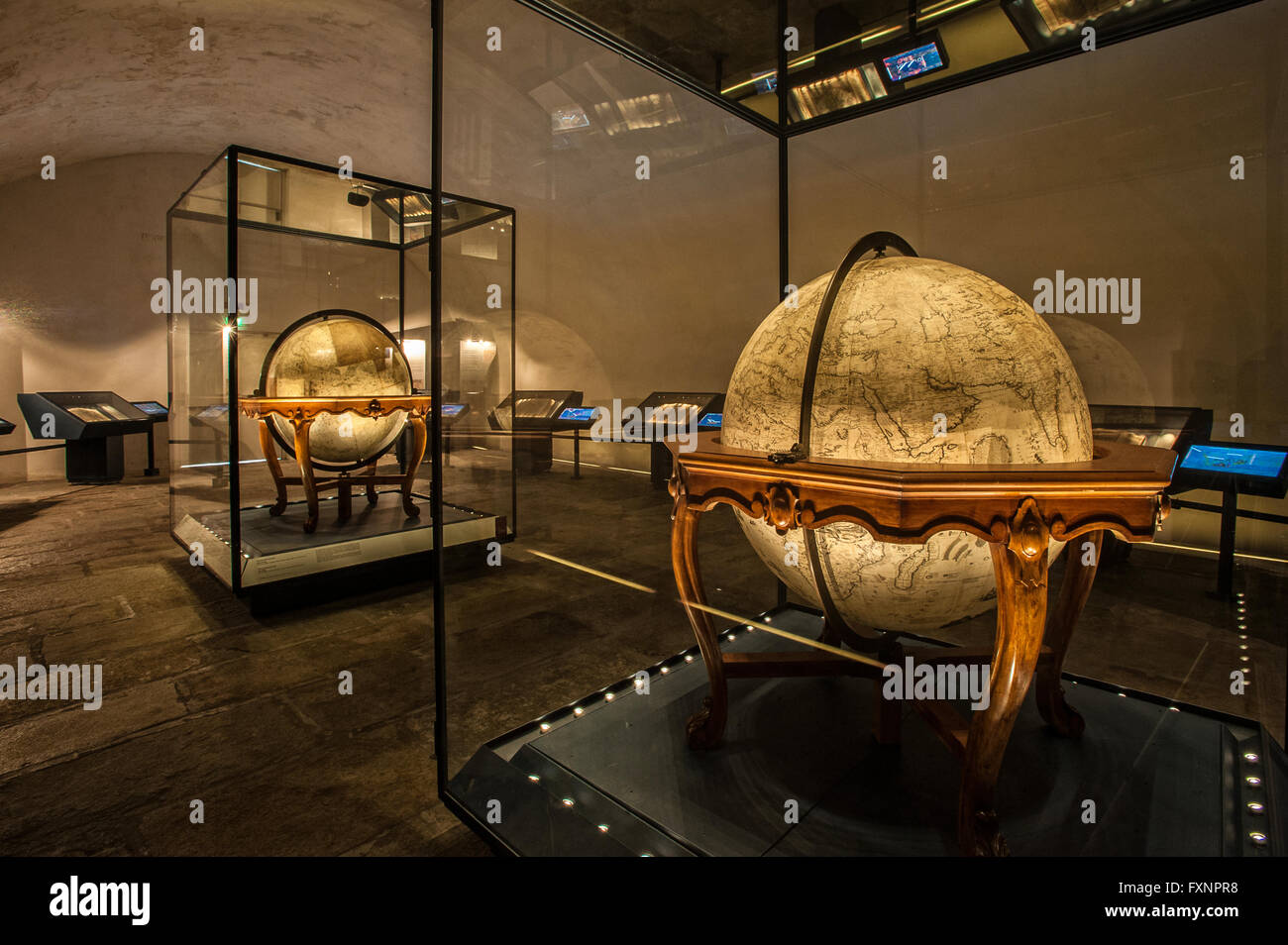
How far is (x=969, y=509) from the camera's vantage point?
4.42 ft

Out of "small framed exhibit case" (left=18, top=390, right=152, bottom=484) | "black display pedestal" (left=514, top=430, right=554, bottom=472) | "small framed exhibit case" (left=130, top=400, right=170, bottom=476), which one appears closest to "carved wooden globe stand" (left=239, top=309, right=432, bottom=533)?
"black display pedestal" (left=514, top=430, right=554, bottom=472)

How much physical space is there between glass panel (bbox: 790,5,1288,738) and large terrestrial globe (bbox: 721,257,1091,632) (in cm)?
60

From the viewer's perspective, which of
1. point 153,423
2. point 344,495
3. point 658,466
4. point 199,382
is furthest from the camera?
point 153,423

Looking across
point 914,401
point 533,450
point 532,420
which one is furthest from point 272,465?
point 914,401

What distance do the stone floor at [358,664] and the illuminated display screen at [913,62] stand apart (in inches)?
173

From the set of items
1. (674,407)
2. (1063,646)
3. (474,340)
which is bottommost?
(1063,646)

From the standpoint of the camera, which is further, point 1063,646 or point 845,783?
point 1063,646

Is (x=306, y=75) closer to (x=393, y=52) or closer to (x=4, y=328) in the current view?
(x=393, y=52)

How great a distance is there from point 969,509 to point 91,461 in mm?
12277

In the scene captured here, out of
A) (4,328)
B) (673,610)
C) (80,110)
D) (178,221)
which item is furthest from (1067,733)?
Result: (4,328)

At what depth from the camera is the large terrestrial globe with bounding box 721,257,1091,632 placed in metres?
1.49

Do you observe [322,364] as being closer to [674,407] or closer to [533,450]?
[533,450]

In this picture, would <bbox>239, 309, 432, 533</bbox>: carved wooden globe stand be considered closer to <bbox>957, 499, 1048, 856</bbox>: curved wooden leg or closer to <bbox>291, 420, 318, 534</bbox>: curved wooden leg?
<bbox>291, 420, 318, 534</bbox>: curved wooden leg

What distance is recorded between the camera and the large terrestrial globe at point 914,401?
4.89 feet
